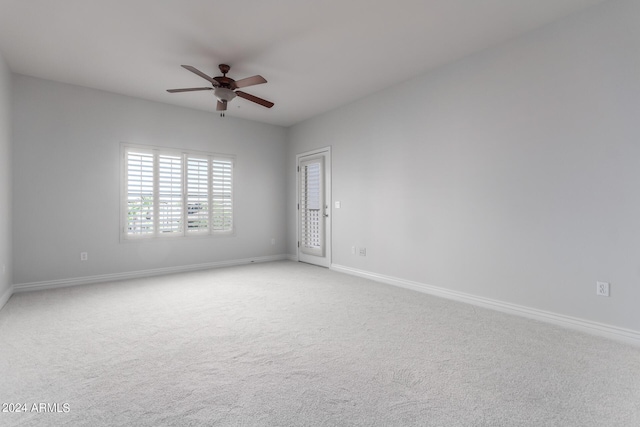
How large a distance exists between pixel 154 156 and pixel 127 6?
2.67 metres

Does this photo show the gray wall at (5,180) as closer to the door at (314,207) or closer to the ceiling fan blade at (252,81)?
the ceiling fan blade at (252,81)

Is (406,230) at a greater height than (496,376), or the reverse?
(406,230)

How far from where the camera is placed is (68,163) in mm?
4309

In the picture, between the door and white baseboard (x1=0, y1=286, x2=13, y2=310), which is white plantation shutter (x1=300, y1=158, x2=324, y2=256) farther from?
white baseboard (x1=0, y1=286, x2=13, y2=310)

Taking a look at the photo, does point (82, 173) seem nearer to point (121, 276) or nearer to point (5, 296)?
point (121, 276)

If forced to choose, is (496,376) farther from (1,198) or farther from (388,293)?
(1,198)

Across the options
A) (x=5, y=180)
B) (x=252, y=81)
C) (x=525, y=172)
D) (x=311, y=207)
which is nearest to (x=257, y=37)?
(x=252, y=81)

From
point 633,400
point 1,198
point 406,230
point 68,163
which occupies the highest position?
point 68,163

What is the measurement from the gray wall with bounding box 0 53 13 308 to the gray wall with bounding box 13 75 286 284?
0.20m

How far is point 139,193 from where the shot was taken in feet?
16.0

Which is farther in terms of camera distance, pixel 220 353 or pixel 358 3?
pixel 358 3

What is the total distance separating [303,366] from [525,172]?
109 inches

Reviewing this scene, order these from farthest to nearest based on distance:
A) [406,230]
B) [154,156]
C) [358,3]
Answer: [154,156] < [406,230] < [358,3]

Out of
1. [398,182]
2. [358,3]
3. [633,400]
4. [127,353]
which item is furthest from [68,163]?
[633,400]
